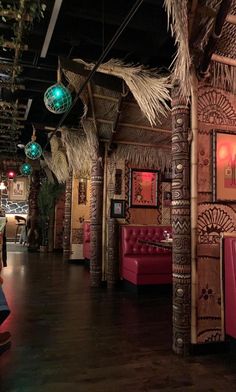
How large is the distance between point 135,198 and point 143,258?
163 cm

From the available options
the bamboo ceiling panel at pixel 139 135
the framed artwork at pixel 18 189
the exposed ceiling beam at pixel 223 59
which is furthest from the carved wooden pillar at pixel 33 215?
the exposed ceiling beam at pixel 223 59

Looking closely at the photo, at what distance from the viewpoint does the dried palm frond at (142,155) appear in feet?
19.0

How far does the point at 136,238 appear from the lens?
563cm

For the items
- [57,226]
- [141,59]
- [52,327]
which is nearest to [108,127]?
[141,59]

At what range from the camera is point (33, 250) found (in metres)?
11.0

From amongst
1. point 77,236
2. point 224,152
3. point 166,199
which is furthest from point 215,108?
point 77,236

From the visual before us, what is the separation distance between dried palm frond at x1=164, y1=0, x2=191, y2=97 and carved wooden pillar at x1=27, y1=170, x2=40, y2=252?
9508 mm

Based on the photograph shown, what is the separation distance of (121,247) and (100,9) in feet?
12.3

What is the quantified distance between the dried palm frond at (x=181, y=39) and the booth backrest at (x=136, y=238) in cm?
328

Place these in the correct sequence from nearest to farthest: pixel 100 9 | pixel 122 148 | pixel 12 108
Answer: pixel 100 9 < pixel 122 148 < pixel 12 108

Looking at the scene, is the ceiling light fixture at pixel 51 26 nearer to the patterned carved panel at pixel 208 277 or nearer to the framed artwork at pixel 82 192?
the patterned carved panel at pixel 208 277

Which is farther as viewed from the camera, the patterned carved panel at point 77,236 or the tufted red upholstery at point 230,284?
the patterned carved panel at point 77,236

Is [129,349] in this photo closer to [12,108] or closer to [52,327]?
[52,327]

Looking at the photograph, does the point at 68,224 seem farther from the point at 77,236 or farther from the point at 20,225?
the point at 20,225
